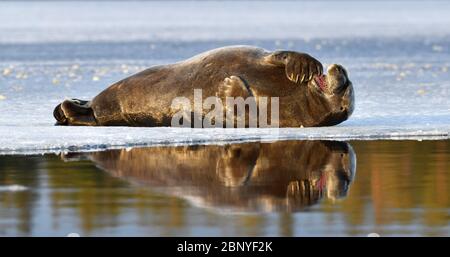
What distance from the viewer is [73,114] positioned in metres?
12.9

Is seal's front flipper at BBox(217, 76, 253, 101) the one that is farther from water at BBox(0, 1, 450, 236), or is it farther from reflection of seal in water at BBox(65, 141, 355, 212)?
reflection of seal in water at BBox(65, 141, 355, 212)

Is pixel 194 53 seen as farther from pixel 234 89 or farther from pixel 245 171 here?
pixel 245 171

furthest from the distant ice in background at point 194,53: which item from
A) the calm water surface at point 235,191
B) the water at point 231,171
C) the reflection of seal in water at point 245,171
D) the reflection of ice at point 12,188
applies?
the reflection of ice at point 12,188

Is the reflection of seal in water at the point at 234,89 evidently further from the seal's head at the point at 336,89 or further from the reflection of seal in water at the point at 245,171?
the reflection of seal in water at the point at 245,171

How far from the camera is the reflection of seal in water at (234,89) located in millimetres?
11938

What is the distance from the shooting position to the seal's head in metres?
11.9

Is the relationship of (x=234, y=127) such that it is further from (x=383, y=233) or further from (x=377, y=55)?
(x=377, y=55)

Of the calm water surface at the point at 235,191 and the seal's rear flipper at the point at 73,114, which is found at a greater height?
the seal's rear flipper at the point at 73,114

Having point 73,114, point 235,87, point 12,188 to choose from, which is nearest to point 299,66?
point 235,87

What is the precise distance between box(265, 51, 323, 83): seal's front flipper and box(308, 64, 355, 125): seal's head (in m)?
0.07
